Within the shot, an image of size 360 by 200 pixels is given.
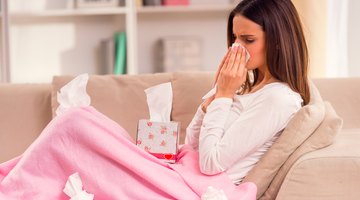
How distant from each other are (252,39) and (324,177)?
43 centimetres

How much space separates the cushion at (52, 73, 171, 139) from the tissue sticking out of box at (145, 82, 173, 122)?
0.41m

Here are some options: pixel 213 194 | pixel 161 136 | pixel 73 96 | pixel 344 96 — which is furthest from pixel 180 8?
pixel 213 194

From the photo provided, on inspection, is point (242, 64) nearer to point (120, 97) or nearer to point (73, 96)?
point (73, 96)

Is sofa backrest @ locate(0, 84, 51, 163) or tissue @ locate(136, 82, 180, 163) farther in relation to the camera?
sofa backrest @ locate(0, 84, 51, 163)

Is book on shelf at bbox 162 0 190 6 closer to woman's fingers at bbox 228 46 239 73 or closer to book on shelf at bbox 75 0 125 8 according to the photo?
book on shelf at bbox 75 0 125 8

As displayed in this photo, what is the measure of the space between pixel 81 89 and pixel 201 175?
1.66 feet

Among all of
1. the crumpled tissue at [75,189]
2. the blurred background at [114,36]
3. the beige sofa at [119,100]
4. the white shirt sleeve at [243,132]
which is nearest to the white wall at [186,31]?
the blurred background at [114,36]

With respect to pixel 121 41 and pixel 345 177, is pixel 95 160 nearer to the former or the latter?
pixel 345 177

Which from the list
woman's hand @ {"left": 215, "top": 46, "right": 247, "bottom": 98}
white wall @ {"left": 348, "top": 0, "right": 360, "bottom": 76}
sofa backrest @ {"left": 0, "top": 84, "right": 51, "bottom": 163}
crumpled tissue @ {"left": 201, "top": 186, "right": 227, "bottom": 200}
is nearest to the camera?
crumpled tissue @ {"left": 201, "top": 186, "right": 227, "bottom": 200}

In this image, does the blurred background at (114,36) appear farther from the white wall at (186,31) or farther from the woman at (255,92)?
the woman at (255,92)

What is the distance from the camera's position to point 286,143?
1.72 meters

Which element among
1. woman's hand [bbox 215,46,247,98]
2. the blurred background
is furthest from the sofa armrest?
the blurred background

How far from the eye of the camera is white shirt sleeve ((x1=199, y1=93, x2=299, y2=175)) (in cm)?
171

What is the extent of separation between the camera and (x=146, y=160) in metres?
1.72
